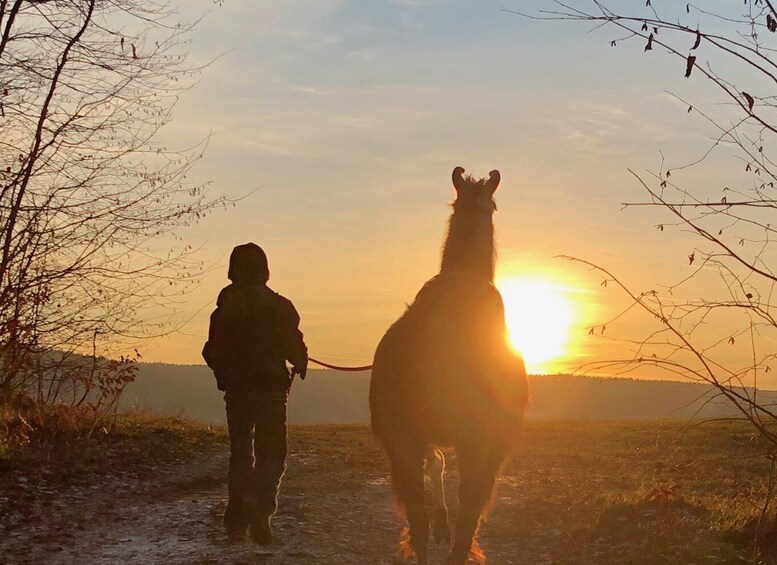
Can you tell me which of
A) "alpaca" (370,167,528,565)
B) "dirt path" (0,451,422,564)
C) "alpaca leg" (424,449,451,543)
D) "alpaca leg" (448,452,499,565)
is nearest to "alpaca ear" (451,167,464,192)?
"alpaca" (370,167,528,565)

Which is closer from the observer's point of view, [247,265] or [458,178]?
[458,178]

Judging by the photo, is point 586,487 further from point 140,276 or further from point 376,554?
point 140,276

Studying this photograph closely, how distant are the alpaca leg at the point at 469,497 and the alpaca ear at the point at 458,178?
2.22m

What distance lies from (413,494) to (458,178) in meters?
2.65

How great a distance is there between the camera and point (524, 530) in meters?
8.35

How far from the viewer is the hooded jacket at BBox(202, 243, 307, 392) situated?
712cm

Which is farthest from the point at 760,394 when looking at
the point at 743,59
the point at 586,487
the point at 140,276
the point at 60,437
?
A: the point at 60,437

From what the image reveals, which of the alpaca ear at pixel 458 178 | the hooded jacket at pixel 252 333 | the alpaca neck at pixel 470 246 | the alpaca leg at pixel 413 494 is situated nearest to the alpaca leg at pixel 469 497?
the alpaca leg at pixel 413 494

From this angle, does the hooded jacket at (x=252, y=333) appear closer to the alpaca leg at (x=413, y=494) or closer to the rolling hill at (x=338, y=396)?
the alpaca leg at (x=413, y=494)

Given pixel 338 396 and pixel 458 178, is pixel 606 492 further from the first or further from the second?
pixel 338 396

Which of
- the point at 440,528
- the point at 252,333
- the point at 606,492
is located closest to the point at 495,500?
the point at 440,528

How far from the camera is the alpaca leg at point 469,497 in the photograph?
5.92 m

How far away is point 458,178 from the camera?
691cm

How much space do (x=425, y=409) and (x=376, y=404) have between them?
20.2 inches
